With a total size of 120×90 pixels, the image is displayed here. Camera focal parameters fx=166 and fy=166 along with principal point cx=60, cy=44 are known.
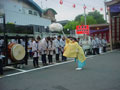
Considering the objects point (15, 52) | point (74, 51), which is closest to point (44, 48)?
point (15, 52)

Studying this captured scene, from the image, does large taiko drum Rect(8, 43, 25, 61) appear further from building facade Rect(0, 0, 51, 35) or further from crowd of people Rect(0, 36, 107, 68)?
building facade Rect(0, 0, 51, 35)

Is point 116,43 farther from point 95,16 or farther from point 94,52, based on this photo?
point 95,16

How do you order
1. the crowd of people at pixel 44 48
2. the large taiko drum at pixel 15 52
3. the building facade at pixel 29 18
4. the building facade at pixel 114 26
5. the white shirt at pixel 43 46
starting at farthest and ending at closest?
1. the building facade at pixel 114 26
2. the building facade at pixel 29 18
3. the white shirt at pixel 43 46
4. the crowd of people at pixel 44 48
5. the large taiko drum at pixel 15 52

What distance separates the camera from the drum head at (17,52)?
8.21m

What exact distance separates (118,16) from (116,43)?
3.32m

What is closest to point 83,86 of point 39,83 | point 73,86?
point 73,86

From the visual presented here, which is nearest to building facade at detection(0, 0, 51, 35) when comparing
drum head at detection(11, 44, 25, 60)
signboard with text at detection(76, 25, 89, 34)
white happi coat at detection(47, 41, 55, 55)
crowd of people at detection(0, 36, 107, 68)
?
signboard with text at detection(76, 25, 89, 34)

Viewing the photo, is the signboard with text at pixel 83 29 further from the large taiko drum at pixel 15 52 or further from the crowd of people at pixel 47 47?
the large taiko drum at pixel 15 52

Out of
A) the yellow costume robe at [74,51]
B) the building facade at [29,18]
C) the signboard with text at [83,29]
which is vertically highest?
the building facade at [29,18]

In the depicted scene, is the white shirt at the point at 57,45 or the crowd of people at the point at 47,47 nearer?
the crowd of people at the point at 47,47

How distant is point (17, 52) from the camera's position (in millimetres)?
8336

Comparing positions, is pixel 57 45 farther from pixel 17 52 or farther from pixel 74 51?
pixel 17 52

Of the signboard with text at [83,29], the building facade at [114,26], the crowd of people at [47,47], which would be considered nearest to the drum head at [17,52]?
the crowd of people at [47,47]

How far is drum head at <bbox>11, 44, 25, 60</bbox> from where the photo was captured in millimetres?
8209
